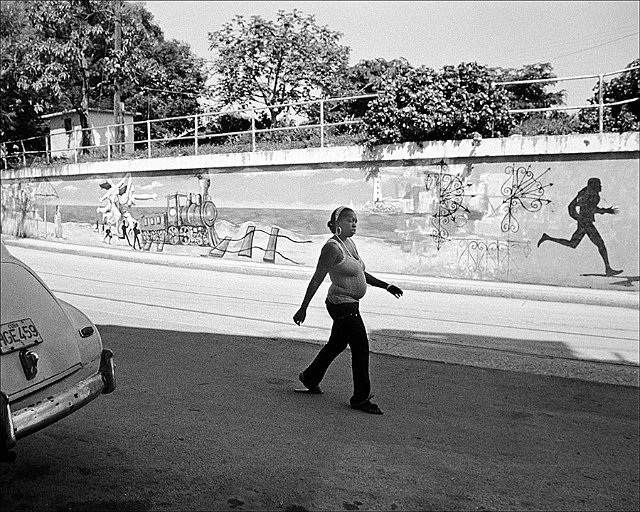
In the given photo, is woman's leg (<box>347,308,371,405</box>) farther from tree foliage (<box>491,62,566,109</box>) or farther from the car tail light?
tree foliage (<box>491,62,566,109</box>)

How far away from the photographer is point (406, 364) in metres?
8.34

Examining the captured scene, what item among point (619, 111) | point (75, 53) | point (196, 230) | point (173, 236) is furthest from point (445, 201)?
point (75, 53)

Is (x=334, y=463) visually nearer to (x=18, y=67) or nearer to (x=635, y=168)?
(x=635, y=168)

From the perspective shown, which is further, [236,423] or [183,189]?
[183,189]

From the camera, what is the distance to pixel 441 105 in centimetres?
1648

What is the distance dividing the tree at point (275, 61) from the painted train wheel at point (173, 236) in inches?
347

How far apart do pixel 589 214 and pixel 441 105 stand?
13.3 ft

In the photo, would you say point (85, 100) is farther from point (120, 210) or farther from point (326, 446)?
point (326, 446)

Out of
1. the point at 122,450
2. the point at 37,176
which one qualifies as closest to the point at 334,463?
the point at 122,450

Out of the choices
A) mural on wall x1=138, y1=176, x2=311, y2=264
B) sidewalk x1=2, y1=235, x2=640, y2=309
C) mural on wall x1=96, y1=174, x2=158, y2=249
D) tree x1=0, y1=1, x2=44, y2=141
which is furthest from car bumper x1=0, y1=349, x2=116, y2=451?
tree x1=0, y1=1, x2=44, y2=141

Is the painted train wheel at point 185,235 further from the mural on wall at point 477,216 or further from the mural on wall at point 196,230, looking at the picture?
the mural on wall at point 477,216

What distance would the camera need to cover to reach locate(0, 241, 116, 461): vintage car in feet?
11.9

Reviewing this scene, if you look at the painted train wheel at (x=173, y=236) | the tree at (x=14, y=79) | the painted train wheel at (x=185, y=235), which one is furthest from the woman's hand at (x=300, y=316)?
the tree at (x=14, y=79)

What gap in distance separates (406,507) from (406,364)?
414 cm
